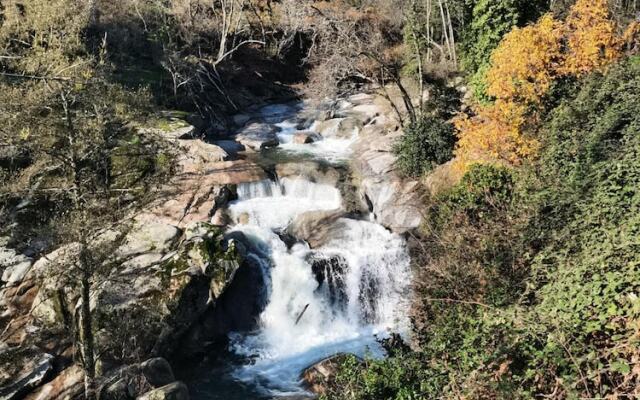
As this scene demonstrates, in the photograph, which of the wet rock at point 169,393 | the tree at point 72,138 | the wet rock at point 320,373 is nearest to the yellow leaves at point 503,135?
the wet rock at point 320,373

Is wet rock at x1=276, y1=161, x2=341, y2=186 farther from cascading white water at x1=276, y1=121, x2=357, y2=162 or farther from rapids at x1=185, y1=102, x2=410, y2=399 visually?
rapids at x1=185, y1=102, x2=410, y2=399

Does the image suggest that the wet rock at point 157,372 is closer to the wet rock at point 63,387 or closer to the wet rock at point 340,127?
the wet rock at point 63,387

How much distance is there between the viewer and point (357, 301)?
1642 centimetres

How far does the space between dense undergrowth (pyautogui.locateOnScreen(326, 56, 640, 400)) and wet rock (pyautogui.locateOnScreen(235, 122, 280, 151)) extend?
14.1 metres

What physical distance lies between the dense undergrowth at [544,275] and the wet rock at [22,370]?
7315 mm

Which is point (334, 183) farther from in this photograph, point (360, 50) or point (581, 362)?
point (581, 362)

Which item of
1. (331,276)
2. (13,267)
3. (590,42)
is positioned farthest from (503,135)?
(13,267)

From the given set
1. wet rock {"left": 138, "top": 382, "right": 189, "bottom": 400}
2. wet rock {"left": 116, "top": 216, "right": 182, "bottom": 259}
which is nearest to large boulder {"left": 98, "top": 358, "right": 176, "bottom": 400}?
wet rock {"left": 138, "top": 382, "right": 189, "bottom": 400}

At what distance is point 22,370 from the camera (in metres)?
11.9

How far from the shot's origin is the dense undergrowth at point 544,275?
263 inches

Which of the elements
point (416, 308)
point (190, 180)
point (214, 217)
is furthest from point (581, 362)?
point (190, 180)

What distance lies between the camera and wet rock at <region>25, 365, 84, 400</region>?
1151 cm

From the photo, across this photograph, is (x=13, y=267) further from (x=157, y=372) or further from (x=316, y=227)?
(x=316, y=227)

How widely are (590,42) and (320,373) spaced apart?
12.8 meters
